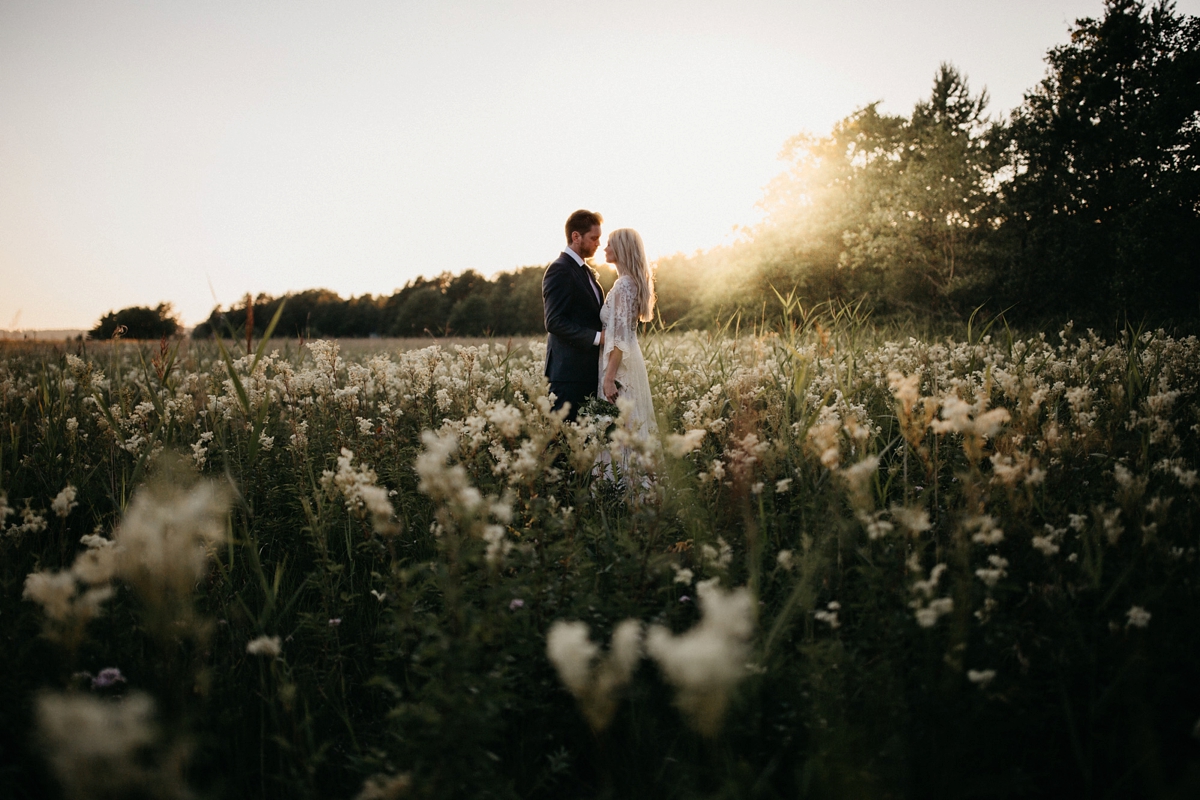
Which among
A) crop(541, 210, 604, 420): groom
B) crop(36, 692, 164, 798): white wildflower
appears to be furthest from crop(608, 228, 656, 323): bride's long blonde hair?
crop(36, 692, 164, 798): white wildflower

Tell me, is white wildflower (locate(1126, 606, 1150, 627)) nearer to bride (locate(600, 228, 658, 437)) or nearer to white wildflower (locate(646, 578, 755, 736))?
white wildflower (locate(646, 578, 755, 736))

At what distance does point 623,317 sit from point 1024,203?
2744 centimetres

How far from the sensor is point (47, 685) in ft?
6.40

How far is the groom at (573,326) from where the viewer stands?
5.04 meters

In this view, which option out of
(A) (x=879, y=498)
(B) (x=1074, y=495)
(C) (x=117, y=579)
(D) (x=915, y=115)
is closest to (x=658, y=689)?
(A) (x=879, y=498)

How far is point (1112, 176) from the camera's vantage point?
21969mm

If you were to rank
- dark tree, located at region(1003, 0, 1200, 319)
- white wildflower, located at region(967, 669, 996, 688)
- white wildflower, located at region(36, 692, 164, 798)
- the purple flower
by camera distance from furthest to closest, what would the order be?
dark tree, located at region(1003, 0, 1200, 319), the purple flower, white wildflower, located at region(967, 669, 996, 688), white wildflower, located at region(36, 692, 164, 798)

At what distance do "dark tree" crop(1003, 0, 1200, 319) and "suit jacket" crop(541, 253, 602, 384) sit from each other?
891 inches

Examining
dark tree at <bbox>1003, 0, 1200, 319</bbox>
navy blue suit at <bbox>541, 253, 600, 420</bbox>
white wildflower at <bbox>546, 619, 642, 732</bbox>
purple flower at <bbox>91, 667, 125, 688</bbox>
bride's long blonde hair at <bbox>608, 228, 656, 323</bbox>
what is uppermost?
dark tree at <bbox>1003, 0, 1200, 319</bbox>

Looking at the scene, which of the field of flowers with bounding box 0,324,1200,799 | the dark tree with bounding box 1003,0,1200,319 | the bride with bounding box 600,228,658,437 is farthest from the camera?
the dark tree with bounding box 1003,0,1200,319

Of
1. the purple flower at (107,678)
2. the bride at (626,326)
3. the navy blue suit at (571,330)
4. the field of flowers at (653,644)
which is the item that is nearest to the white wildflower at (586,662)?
the field of flowers at (653,644)

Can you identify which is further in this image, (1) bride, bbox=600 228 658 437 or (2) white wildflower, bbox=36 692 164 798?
(1) bride, bbox=600 228 658 437

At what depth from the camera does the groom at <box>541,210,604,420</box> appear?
5.04 metres

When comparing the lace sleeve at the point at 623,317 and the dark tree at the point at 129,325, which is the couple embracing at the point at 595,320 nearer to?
the lace sleeve at the point at 623,317
